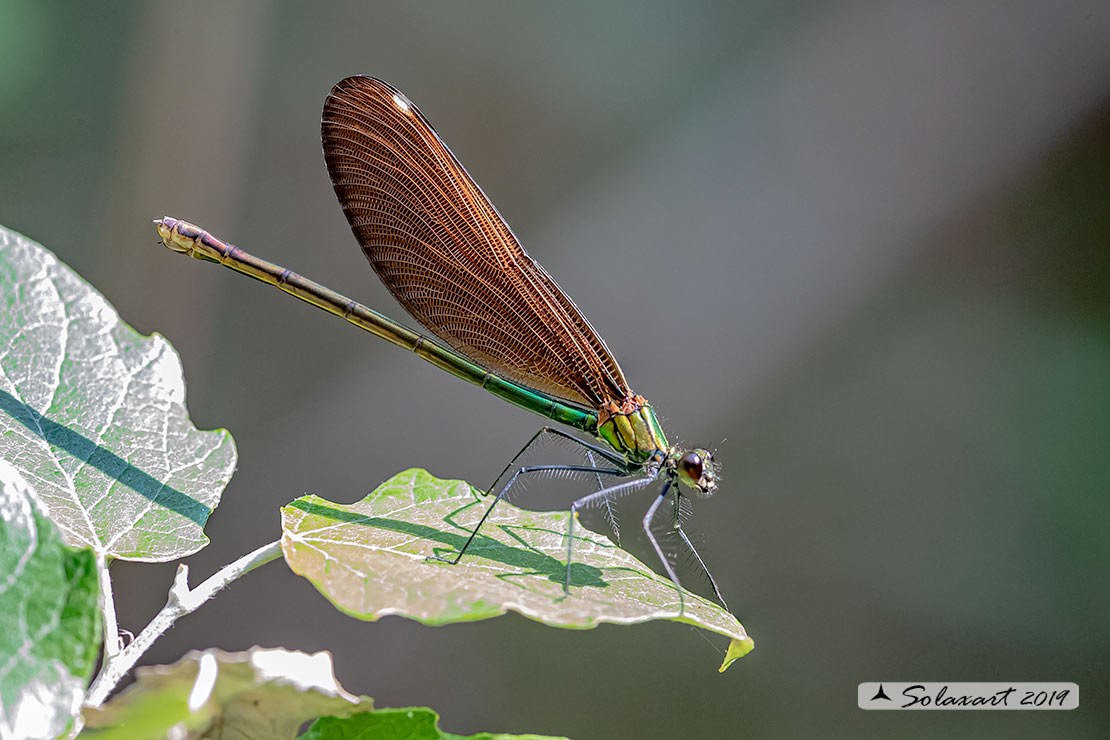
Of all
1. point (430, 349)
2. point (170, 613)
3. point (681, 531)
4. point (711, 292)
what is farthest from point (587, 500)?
point (711, 292)

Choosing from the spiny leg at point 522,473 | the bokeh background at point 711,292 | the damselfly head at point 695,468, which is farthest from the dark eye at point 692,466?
the bokeh background at point 711,292

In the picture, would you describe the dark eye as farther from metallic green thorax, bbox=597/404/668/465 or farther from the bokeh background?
the bokeh background

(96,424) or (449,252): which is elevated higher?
(449,252)

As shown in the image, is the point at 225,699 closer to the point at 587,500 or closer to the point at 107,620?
the point at 107,620

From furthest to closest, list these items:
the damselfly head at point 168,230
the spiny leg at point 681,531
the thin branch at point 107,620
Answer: the damselfly head at point 168,230 → the spiny leg at point 681,531 → the thin branch at point 107,620

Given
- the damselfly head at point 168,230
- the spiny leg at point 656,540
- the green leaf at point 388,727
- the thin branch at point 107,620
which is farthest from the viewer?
the damselfly head at point 168,230

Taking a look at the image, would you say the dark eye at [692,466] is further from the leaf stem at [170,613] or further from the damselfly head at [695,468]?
the leaf stem at [170,613]

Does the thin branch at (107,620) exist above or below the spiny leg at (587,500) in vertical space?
below

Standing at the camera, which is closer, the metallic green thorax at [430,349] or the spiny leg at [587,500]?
the spiny leg at [587,500]
